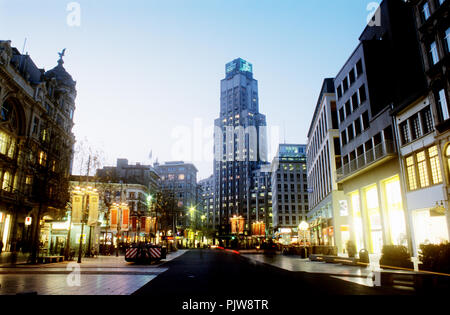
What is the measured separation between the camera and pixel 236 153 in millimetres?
185750

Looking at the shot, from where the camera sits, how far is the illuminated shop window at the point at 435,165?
21.8m

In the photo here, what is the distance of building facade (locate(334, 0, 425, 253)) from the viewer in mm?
27859

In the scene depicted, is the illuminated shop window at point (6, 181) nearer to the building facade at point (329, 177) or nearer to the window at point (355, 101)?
the building facade at point (329, 177)

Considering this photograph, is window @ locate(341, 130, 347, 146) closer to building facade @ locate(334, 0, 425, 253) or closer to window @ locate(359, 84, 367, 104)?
building facade @ locate(334, 0, 425, 253)

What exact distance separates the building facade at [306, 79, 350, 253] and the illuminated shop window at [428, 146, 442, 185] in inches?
680

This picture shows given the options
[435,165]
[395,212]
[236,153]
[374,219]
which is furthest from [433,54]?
[236,153]

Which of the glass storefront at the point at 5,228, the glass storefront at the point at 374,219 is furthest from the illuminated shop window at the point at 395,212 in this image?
the glass storefront at the point at 5,228

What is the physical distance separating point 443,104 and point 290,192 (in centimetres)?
11072

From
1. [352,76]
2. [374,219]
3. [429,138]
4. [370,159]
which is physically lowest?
[374,219]

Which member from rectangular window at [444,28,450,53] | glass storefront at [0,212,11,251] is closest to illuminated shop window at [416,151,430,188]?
rectangular window at [444,28,450,53]

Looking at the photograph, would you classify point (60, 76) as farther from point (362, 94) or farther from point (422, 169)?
point (422, 169)

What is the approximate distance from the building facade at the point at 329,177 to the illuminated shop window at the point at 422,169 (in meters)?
15.9
